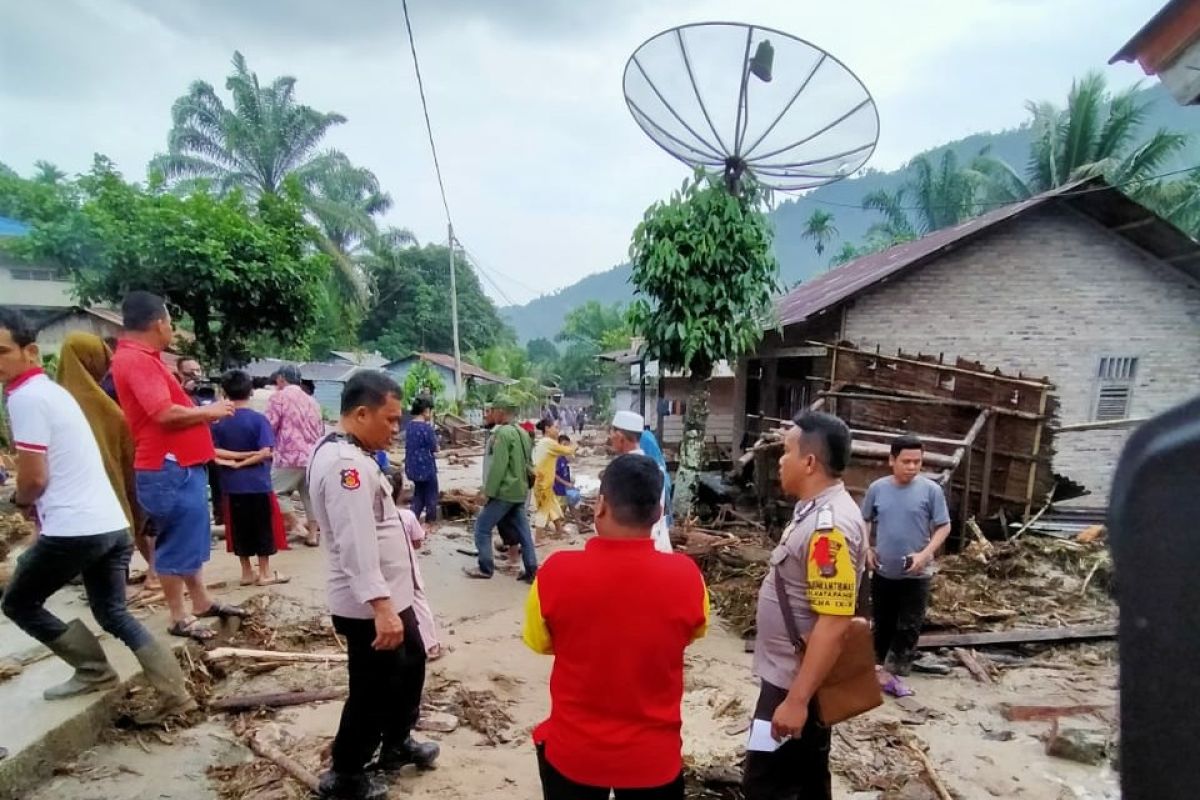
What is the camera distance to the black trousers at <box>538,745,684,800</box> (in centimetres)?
182

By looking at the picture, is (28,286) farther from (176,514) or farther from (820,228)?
(820,228)

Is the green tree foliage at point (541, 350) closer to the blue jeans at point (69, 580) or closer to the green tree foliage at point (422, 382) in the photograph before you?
the green tree foliage at point (422, 382)

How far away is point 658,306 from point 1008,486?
194 inches

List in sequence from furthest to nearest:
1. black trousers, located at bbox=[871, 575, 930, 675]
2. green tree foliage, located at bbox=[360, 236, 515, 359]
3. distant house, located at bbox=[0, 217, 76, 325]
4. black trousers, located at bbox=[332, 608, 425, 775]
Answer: green tree foliage, located at bbox=[360, 236, 515, 359] → distant house, located at bbox=[0, 217, 76, 325] → black trousers, located at bbox=[871, 575, 930, 675] → black trousers, located at bbox=[332, 608, 425, 775]

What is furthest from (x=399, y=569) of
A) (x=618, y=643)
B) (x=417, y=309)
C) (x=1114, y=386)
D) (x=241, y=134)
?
(x=417, y=309)

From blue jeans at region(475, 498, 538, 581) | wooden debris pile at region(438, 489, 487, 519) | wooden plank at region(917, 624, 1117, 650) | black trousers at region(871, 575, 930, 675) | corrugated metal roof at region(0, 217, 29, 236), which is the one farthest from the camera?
corrugated metal roof at region(0, 217, 29, 236)

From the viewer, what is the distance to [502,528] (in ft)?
21.7

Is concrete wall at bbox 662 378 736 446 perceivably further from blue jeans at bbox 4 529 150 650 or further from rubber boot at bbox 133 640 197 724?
blue jeans at bbox 4 529 150 650

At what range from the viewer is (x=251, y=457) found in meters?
5.14

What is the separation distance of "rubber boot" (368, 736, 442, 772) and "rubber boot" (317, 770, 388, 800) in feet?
0.78

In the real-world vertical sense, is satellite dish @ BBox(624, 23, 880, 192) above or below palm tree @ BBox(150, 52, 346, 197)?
below

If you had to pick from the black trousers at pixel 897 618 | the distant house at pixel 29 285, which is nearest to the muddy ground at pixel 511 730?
the black trousers at pixel 897 618

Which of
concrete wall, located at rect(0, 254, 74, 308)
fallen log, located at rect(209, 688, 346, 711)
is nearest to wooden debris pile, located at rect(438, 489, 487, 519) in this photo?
fallen log, located at rect(209, 688, 346, 711)

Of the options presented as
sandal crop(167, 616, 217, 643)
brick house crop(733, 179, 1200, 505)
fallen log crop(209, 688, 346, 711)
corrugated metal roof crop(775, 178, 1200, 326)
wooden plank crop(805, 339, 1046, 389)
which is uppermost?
corrugated metal roof crop(775, 178, 1200, 326)
